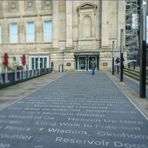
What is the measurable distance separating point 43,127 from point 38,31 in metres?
34.8

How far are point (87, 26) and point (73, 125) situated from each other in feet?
107

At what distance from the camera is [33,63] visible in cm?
4022

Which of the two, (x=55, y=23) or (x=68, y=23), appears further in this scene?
(x=55, y=23)

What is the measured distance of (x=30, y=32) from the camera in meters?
40.4

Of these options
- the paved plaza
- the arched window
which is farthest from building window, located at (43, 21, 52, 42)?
the paved plaza

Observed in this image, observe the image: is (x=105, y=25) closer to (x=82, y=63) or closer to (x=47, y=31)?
(x=82, y=63)

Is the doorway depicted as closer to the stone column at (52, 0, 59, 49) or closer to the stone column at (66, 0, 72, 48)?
the stone column at (66, 0, 72, 48)

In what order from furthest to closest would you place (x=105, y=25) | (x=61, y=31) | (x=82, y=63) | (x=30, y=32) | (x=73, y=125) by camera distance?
(x=30, y=32) < (x=61, y=31) < (x=82, y=63) < (x=105, y=25) < (x=73, y=125)

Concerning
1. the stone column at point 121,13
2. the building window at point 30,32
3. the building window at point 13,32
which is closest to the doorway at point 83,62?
the stone column at point 121,13

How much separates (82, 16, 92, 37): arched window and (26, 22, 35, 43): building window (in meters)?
9.11

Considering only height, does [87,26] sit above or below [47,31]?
above

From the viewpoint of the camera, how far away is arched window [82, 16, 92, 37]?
37531 mm

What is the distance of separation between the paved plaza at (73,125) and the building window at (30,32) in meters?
31.7

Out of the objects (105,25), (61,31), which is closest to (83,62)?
(61,31)
